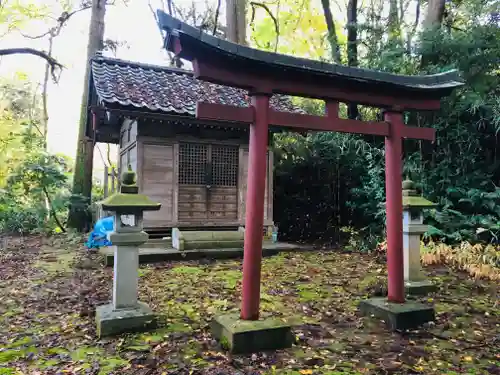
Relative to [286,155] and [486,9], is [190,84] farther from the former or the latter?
[486,9]

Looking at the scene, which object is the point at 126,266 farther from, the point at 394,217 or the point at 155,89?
the point at 155,89

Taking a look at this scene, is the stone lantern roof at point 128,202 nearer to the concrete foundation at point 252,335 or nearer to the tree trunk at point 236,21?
the concrete foundation at point 252,335

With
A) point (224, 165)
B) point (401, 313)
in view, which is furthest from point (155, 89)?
point (401, 313)

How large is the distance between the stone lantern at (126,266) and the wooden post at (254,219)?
1.23 meters

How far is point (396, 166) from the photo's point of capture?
4.95 m

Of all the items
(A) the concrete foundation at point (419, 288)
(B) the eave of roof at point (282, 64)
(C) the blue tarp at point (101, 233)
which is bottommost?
(A) the concrete foundation at point (419, 288)

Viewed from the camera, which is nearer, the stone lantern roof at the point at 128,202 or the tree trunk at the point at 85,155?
the stone lantern roof at the point at 128,202

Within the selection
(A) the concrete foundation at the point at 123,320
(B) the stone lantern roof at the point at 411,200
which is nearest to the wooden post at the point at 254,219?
(A) the concrete foundation at the point at 123,320

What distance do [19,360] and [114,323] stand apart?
0.92m

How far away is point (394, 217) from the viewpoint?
4.90 m

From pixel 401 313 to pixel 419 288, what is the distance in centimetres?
175

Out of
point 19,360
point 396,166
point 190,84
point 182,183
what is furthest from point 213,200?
point 19,360

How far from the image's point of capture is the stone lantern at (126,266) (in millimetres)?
4258

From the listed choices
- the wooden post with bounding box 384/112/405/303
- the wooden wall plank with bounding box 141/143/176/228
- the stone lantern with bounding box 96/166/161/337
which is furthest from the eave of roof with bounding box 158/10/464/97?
the wooden wall plank with bounding box 141/143/176/228
